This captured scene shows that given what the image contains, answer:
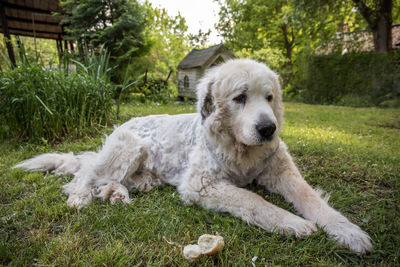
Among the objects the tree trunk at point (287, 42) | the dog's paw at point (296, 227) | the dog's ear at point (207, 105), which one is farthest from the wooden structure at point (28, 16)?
the tree trunk at point (287, 42)

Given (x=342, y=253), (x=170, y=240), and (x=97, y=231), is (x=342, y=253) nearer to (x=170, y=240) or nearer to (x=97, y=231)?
(x=170, y=240)

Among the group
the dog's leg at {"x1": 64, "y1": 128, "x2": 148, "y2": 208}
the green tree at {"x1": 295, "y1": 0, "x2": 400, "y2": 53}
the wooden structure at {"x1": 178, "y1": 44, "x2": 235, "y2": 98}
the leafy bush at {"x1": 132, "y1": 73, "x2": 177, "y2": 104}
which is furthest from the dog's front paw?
the green tree at {"x1": 295, "y1": 0, "x2": 400, "y2": 53}

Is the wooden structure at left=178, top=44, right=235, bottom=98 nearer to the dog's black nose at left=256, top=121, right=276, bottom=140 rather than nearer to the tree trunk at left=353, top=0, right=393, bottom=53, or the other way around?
the tree trunk at left=353, top=0, right=393, bottom=53

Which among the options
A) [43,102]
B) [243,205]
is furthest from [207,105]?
[43,102]

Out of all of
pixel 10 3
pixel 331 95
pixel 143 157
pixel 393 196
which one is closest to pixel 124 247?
pixel 143 157

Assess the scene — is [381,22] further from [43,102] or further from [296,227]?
[43,102]

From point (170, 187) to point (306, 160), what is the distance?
2137mm

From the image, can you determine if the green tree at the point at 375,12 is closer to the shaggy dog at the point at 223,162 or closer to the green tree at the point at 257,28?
the green tree at the point at 257,28

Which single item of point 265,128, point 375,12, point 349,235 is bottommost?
point 349,235

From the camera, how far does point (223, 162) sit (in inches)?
93.4

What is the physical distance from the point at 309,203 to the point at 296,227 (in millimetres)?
375

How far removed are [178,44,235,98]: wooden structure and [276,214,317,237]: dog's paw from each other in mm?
10013

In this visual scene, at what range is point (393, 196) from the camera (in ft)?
7.49

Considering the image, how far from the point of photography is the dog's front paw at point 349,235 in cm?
156
